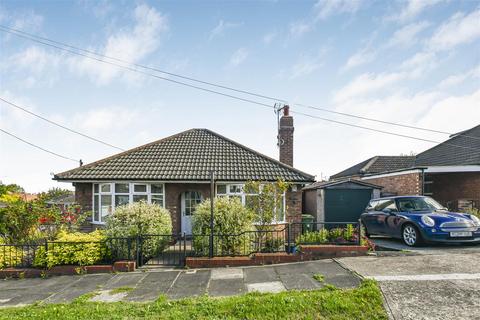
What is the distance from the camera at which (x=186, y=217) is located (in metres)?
12.9

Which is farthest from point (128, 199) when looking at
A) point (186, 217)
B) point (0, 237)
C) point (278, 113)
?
point (278, 113)

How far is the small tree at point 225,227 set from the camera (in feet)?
26.9

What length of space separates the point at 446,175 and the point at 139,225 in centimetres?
1648

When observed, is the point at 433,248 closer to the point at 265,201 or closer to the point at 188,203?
the point at 265,201

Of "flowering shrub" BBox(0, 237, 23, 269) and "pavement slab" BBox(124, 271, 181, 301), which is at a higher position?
"flowering shrub" BBox(0, 237, 23, 269)

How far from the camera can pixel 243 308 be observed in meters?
4.82

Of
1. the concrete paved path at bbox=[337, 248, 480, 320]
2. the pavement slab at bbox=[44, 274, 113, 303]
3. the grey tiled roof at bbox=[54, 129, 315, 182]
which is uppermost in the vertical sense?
the grey tiled roof at bbox=[54, 129, 315, 182]

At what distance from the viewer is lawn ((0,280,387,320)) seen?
465 centimetres

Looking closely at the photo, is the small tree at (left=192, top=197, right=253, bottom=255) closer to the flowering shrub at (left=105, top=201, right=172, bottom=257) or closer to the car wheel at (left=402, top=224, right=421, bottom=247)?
the flowering shrub at (left=105, top=201, right=172, bottom=257)

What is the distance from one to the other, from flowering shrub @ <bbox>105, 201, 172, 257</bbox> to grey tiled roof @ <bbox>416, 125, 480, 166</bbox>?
558 inches

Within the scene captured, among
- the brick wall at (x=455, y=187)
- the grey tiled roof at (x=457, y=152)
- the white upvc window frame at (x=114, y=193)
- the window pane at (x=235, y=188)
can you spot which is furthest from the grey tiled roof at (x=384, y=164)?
the white upvc window frame at (x=114, y=193)

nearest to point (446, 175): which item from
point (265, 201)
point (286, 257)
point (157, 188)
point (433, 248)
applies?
point (433, 248)

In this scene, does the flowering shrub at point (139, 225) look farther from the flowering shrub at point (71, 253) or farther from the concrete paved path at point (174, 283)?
the concrete paved path at point (174, 283)

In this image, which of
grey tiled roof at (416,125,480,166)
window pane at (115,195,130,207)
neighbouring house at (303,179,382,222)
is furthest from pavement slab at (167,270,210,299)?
grey tiled roof at (416,125,480,166)
